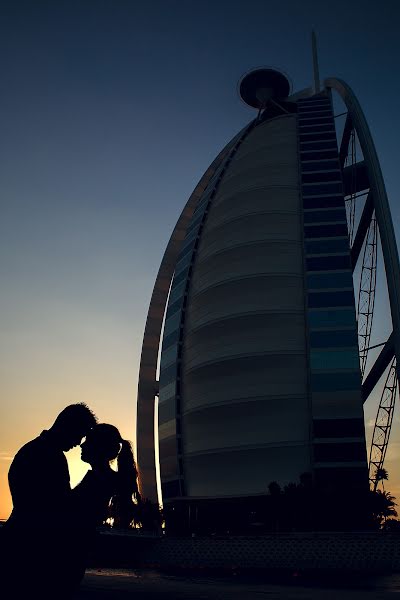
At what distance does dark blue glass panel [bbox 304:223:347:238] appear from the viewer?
79.8 m

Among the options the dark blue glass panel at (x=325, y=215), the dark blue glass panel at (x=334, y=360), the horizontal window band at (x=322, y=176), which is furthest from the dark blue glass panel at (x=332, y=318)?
the horizontal window band at (x=322, y=176)

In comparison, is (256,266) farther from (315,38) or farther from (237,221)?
(315,38)

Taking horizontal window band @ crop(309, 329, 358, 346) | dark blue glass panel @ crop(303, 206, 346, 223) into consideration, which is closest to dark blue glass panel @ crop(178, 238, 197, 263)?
dark blue glass panel @ crop(303, 206, 346, 223)

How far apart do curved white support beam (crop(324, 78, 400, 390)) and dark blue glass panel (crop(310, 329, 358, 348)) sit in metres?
9.06

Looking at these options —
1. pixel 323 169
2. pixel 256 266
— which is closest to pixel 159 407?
pixel 256 266

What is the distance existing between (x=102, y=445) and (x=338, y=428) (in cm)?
6863

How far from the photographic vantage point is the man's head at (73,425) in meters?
4.24

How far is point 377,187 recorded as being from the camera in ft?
241

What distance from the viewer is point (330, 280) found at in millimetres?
76750

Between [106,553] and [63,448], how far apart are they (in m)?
46.6

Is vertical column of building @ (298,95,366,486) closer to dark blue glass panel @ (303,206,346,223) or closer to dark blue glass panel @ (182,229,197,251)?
dark blue glass panel @ (303,206,346,223)

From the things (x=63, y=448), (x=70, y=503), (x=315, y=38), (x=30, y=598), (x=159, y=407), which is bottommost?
(x=30, y=598)

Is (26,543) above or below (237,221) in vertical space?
below

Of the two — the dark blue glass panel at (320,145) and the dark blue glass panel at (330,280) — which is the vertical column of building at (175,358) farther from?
the dark blue glass panel at (330,280)
